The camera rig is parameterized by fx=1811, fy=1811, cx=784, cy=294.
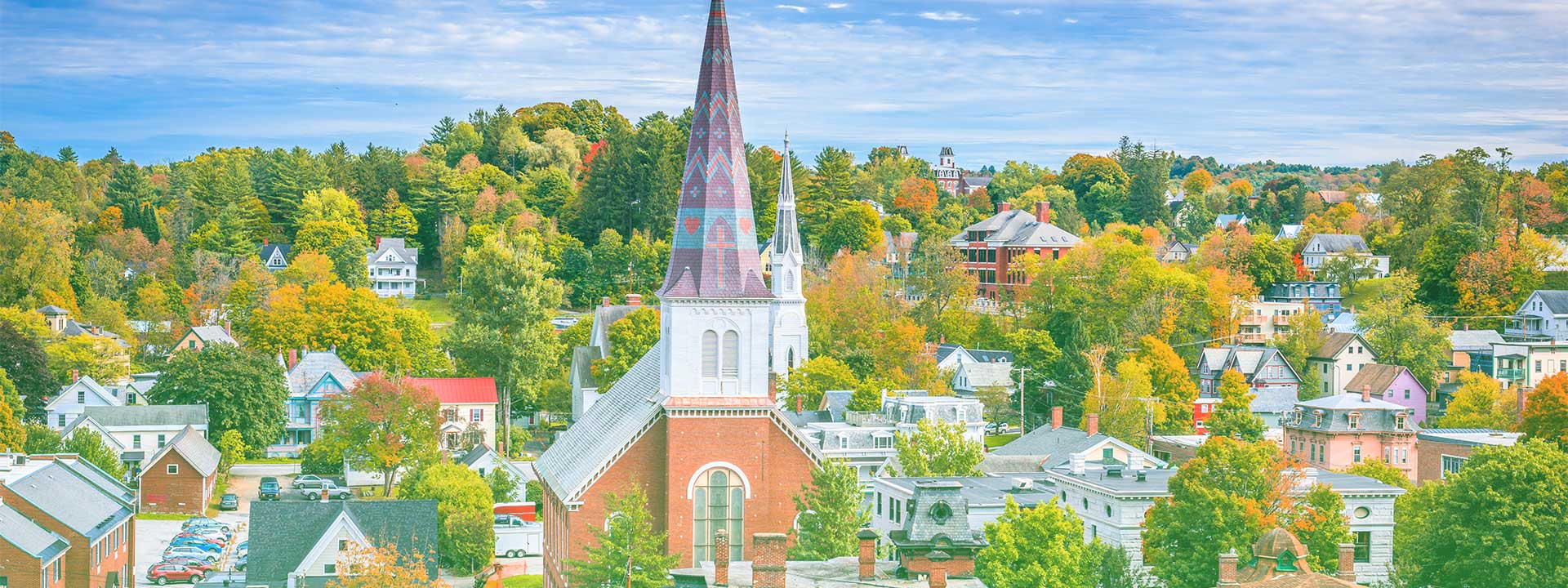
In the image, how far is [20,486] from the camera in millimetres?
59062

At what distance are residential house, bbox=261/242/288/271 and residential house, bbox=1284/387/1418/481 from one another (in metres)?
83.3

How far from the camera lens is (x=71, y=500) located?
61.9 metres

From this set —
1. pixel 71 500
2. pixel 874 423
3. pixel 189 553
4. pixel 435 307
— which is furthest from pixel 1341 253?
pixel 71 500

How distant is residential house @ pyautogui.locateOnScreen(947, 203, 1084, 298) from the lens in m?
134

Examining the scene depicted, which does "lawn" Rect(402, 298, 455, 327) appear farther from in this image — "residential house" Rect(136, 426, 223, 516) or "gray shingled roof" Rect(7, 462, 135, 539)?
"gray shingled roof" Rect(7, 462, 135, 539)

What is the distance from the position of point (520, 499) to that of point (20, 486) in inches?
882

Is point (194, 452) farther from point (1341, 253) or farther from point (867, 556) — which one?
point (1341, 253)

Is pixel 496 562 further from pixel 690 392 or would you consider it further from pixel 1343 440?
pixel 1343 440

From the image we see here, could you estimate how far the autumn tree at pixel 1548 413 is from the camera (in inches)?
3110

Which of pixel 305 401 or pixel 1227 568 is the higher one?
pixel 305 401

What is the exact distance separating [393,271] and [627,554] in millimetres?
99982

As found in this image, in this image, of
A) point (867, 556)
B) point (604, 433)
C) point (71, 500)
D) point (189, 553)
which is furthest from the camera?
point (189, 553)

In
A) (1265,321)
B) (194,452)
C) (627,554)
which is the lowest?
(194,452)

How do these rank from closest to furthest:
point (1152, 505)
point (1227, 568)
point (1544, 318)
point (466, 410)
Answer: point (1227, 568) < point (1152, 505) < point (466, 410) < point (1544, 318)
